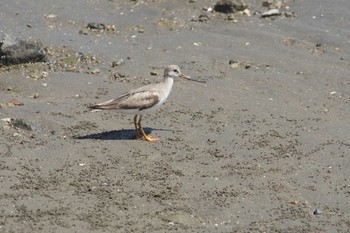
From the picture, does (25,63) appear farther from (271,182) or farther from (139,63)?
(271,182)

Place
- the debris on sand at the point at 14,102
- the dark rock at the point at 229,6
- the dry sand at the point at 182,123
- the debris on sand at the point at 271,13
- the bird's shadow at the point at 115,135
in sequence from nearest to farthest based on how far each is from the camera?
the dry sand at the point at 182,123, the bird's shadow at the point at 115,135, the debris on sand at the point at 14,102, the debris on sand at the point at 271,13, the dark rock at the point at 229,6

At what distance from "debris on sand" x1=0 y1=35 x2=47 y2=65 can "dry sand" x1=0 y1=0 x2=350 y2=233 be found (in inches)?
7.0

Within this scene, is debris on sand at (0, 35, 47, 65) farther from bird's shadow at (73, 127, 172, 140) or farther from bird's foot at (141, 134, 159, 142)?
bird's foot at (141, 134, 159, 142)

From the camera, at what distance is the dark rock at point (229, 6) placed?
16.1m

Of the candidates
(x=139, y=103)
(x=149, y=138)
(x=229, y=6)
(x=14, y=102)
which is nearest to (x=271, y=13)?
(x=229, y=6)

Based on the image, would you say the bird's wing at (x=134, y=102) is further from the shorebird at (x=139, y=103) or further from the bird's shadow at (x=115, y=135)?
the bird's shadow at (x=115, y=135)

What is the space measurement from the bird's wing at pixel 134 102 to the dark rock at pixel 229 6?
235 inches

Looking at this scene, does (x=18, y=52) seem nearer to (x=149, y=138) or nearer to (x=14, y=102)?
(x=14, y=102)

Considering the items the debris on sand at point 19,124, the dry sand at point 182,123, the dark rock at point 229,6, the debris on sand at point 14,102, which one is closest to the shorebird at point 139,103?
the dry sand at point 182,123

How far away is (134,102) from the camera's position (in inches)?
416

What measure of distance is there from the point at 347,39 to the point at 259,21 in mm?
2068

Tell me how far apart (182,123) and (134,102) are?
41.0 inches

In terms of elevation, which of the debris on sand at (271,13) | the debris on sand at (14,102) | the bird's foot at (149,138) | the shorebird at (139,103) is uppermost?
the shorebird at (139,103)

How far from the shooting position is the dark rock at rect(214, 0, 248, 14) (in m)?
16.1
